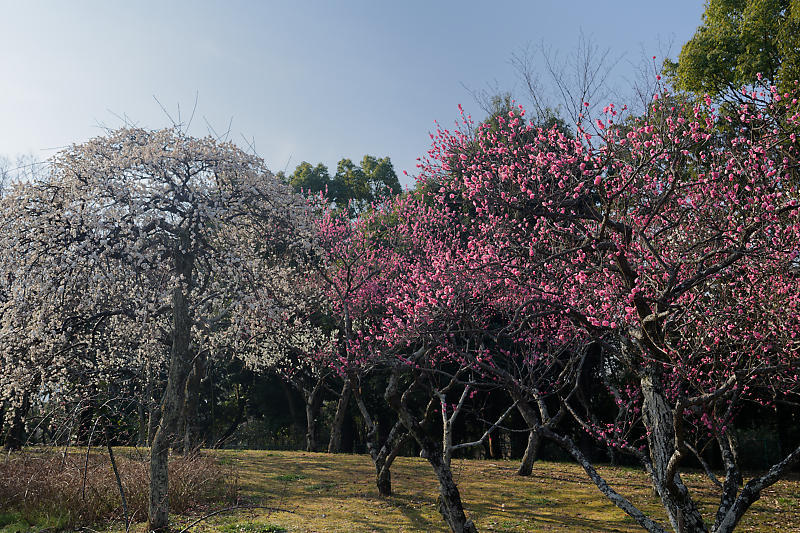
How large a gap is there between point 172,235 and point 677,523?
→ 9.91 m

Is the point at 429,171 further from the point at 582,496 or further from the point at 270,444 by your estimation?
the point at 270,444

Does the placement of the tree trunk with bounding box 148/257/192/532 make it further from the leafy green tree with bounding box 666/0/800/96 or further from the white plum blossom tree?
the leafy green tree with bounding box 666/0/800/96

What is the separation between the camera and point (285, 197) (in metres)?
11.5

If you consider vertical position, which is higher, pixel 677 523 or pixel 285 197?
pixel 285 197

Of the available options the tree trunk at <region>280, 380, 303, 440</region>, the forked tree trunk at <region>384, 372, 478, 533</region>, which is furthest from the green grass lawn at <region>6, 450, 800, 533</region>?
the tree trunk at <region>280, 380, 303, 440</region>

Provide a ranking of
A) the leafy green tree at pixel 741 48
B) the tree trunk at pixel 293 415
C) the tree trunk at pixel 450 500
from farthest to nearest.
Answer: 1. the tree trunk at pixel 293 415
2. the leafy green tree at pixel 741 48
3. the tree trunk at pixel 450 500

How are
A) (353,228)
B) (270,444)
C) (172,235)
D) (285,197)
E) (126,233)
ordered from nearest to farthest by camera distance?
(126,233) < (172,235) < (285,197) < (353,228) < (270,444)

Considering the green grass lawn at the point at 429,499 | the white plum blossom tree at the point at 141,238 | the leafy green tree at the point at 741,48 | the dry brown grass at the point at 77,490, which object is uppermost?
the leafy green tree at the point at 741,48

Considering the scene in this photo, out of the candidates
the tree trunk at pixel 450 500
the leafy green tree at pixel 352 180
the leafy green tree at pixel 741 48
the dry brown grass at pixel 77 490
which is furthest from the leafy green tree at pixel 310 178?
the tree trunk at pixel 450 500

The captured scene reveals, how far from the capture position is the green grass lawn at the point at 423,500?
10.3 m

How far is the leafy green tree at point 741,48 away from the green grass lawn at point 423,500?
1106 centimetres

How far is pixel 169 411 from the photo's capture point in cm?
1008

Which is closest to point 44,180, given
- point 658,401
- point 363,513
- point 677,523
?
point 363,513

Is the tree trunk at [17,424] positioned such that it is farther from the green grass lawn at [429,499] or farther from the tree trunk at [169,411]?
the green grass lawn at [429,499]
